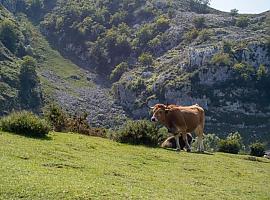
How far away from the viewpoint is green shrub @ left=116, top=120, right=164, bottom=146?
82.4ft

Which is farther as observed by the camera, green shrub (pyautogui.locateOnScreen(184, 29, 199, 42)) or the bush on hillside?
green shrub (pyautogui.locateOnScreen(184, 29, 199, 42))

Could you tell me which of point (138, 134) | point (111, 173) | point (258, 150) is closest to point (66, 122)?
point (138, 134)

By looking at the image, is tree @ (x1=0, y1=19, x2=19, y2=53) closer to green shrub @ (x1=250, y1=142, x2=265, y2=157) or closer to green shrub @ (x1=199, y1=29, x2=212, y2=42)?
green shrub @ (x1=199, y1=29, x2=212, y2=42)

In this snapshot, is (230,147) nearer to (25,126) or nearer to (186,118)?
(186,118)

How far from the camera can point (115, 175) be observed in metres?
15.0

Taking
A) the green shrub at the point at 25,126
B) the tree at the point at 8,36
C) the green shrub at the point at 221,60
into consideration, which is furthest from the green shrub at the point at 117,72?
the green shrub at the point at 25,126

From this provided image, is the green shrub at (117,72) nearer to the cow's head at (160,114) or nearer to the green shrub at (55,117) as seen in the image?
the cow's head at (160,114)

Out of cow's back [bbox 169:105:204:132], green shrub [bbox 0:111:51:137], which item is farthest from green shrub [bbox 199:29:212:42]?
green shrub [bbox 0:111:51:137]

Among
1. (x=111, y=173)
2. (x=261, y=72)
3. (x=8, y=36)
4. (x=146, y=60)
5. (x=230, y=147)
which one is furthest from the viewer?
(x=146, y=60)

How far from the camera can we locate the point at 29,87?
488 feet

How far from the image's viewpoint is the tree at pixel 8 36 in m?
171

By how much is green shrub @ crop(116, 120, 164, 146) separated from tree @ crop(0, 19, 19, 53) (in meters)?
154

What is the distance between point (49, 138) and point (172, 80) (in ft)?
477

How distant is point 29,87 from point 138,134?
129 meters
